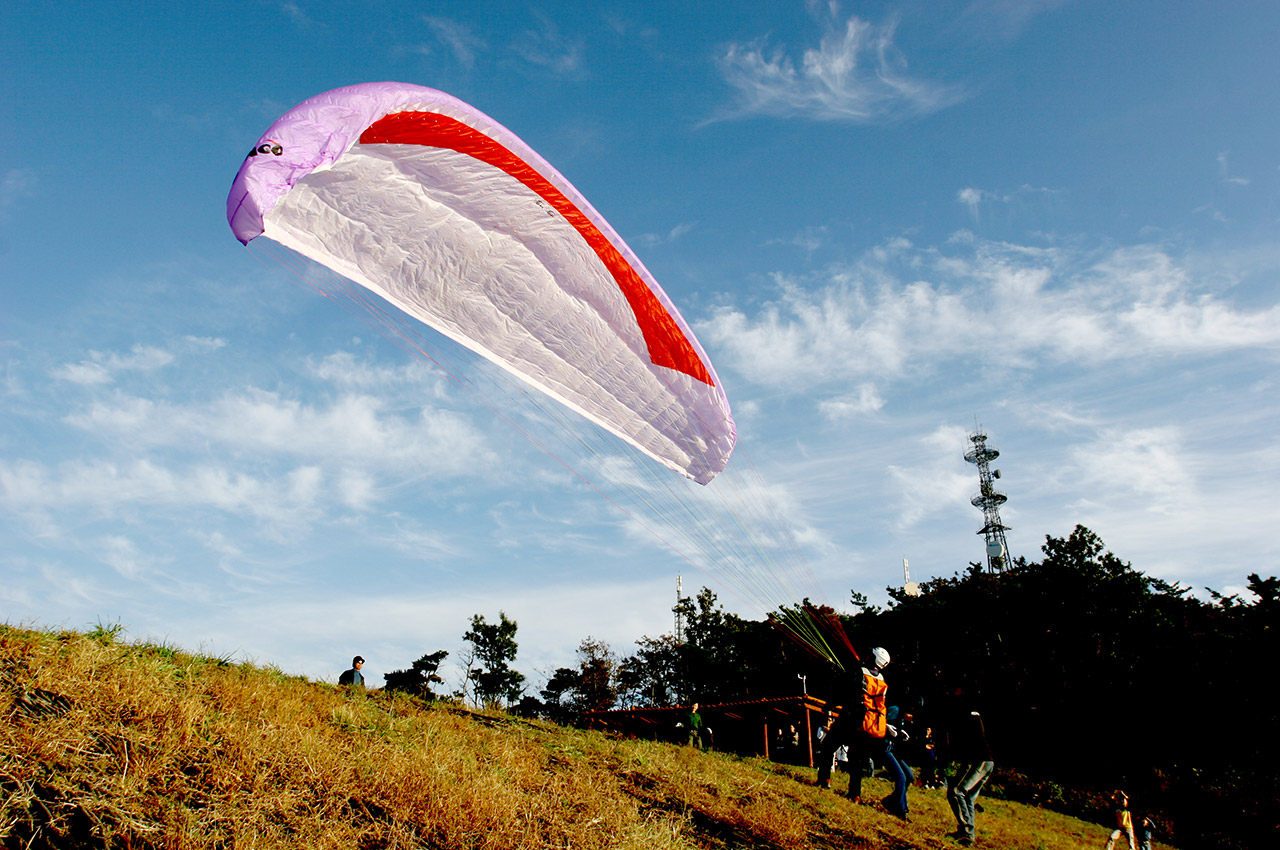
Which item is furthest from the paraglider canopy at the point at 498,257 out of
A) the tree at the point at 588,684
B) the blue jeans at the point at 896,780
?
the tree at the point at 588,684

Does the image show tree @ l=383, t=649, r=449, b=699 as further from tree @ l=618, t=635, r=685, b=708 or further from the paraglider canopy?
tree @ l=618, t=635, r=685, b=708

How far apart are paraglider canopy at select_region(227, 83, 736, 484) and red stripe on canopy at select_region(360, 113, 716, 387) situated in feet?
0.04

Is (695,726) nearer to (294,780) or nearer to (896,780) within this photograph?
(896,780)

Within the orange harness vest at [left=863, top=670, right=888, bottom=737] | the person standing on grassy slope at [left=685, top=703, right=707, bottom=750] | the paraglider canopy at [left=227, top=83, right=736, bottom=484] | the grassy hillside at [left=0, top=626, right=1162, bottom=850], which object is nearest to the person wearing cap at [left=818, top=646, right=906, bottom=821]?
the orange harness vest at [left=863, top=670, right=888, bottom=737]

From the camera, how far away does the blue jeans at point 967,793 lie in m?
8.02

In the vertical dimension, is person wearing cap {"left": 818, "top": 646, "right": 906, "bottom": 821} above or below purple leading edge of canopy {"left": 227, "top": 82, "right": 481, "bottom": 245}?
below

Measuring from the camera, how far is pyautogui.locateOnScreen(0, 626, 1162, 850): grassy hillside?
13.5ft

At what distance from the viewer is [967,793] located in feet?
26.5

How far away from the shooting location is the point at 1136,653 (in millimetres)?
23781

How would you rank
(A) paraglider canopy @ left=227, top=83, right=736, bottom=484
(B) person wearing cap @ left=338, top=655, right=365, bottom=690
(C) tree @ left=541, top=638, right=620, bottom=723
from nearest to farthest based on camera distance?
(A) paraglider canopy @ left=227, top=83, right=736, bottom=484
(B) person wearing cap @ left=338, top=655, right=365, bottom=690
(C) tree @ left=541, top=638, right=620, bottom=723

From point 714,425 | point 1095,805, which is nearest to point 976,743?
point 714,425

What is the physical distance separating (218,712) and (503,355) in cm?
386

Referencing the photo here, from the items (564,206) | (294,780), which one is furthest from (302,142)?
(294,780)

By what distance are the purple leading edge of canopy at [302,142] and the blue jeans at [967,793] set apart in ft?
29.2
